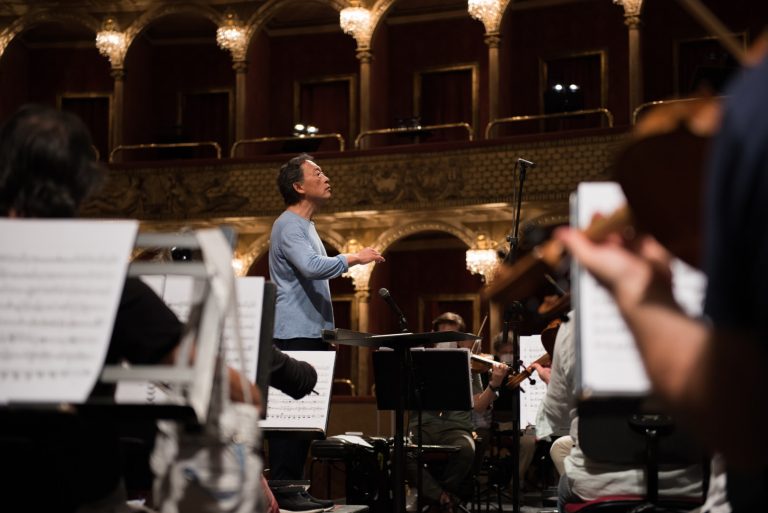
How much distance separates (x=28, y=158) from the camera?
224 centimetres

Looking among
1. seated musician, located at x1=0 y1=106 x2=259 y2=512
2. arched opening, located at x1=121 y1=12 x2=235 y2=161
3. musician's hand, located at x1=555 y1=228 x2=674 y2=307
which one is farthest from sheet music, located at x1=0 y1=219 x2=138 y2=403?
arched opening, located at x1=121 y1=12 x2=235 y2=161

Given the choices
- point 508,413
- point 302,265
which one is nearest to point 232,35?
point 508,413

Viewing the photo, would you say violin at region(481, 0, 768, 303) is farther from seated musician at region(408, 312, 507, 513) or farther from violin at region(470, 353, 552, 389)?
seated musician at region(408, 312, 507, 513)

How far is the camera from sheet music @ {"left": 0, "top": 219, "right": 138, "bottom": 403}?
6.50 ft

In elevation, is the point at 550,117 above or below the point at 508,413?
above

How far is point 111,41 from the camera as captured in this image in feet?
61.5

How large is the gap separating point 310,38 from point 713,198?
19837mm

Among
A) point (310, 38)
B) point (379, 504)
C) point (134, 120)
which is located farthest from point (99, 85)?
point (379, 504)

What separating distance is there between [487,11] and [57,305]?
1560 cm

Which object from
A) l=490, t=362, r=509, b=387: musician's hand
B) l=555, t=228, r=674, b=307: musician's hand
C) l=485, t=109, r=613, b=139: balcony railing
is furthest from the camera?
l=485, t=109, r=613, b=139: balcony railing

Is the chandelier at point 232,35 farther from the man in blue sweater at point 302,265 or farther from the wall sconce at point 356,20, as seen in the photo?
the man in blue sweater at point 302,265

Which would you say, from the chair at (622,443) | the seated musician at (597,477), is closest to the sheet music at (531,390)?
the seated musician at (597,477)

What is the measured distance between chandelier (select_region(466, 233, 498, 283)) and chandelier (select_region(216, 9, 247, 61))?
5.91 metres

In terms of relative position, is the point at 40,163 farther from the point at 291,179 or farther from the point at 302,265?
the point at 291,179
